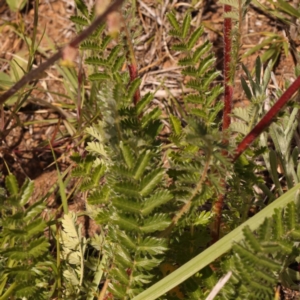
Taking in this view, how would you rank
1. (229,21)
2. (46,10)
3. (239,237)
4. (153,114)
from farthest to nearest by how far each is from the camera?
(46,10) → (229,21) → (153,114) → (239,237)

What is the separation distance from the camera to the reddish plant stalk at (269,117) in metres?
1.37

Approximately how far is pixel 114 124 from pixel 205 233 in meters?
0.48

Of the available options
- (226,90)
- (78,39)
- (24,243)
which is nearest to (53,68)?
(226,90)

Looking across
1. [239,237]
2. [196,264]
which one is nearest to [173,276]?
[196,264]

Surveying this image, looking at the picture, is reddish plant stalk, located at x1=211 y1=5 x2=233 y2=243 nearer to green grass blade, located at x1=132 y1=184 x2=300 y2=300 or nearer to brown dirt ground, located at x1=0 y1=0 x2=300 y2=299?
green grass blade, located at x1=132 y1=184 x2=300 y2=300

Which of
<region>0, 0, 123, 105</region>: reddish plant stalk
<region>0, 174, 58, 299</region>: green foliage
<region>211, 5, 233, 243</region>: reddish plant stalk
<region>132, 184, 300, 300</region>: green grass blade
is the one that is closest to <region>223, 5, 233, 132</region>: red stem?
<region>211, 5, 233, 243</region>: reddish plant stalk

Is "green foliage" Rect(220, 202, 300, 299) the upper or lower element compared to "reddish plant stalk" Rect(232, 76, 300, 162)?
lower

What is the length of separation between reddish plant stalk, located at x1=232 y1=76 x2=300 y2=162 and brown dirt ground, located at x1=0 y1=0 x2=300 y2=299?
1.08 metres

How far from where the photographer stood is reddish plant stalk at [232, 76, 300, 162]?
4.49 ft

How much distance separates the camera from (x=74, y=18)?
1706 millimetres

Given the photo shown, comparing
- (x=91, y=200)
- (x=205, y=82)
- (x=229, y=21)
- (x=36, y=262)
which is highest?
(x=229, y=21)

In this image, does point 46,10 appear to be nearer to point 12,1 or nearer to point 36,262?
point 12,1

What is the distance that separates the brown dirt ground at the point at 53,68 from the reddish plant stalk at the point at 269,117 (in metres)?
1.08

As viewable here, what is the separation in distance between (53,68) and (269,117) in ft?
5.67
